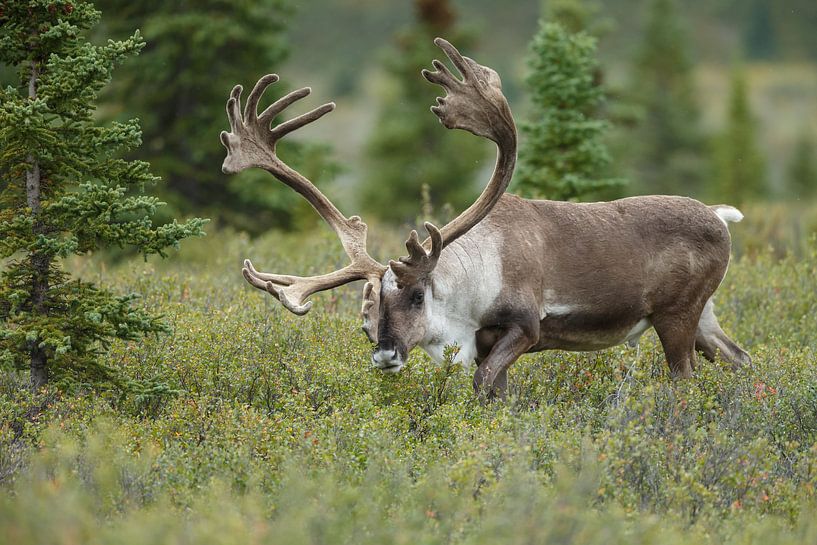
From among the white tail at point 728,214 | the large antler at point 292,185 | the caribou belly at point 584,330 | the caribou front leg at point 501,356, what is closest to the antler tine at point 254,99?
the large antler at point 292,185

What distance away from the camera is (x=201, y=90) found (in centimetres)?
1617

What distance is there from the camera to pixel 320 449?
220 inches

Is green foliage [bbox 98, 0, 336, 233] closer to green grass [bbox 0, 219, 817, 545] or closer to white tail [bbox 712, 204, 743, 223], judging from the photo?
green grass [bbox 0, 219, 817, 545]

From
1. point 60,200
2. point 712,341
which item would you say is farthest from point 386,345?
point 712,341

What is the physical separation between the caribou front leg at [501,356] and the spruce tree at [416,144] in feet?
58.5

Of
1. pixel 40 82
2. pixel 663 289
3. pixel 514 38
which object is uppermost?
pixel 514 38

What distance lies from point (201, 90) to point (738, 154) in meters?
21.9

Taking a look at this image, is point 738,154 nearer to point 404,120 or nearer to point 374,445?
point 404,120

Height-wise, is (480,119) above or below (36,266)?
above

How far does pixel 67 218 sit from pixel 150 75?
10267 millimetres

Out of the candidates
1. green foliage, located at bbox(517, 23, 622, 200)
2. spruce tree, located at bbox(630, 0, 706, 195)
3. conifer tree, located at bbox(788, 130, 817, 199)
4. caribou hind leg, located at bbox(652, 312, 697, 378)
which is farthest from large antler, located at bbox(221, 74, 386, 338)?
conifer tree, located at bbox(788, 130, 817, 199)

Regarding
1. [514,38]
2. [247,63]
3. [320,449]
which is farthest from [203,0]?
[514,38]

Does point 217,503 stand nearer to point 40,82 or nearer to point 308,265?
point 40,82

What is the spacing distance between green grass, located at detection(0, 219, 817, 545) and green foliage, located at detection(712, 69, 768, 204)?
2567cm
